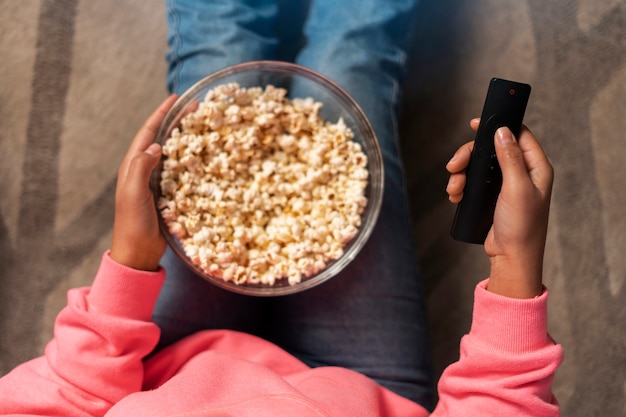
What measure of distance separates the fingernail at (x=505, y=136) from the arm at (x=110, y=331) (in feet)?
1.54

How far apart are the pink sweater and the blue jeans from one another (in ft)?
0.18

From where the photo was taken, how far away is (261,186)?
851 millimetres

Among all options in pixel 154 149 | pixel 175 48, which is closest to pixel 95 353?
pixel 154 149

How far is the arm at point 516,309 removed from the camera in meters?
0.65

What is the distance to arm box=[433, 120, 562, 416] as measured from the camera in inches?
25.5

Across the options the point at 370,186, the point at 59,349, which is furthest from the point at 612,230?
the point at 59,349

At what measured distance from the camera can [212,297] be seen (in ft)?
2.90

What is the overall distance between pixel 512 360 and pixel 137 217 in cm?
53

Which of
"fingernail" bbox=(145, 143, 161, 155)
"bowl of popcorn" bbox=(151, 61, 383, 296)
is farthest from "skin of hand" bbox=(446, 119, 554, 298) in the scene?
"fingernail" bbox=(145, 143, 161, 155)

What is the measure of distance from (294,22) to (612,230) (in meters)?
0.72

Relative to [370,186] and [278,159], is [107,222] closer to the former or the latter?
[278,159]

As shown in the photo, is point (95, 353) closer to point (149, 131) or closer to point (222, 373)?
point (222, 373)

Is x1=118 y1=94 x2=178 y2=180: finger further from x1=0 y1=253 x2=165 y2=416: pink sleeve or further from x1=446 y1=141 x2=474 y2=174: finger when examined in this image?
x1=446 y1=141 x2=474 y2=174: finger

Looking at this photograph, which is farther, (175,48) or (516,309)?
(175,48)
